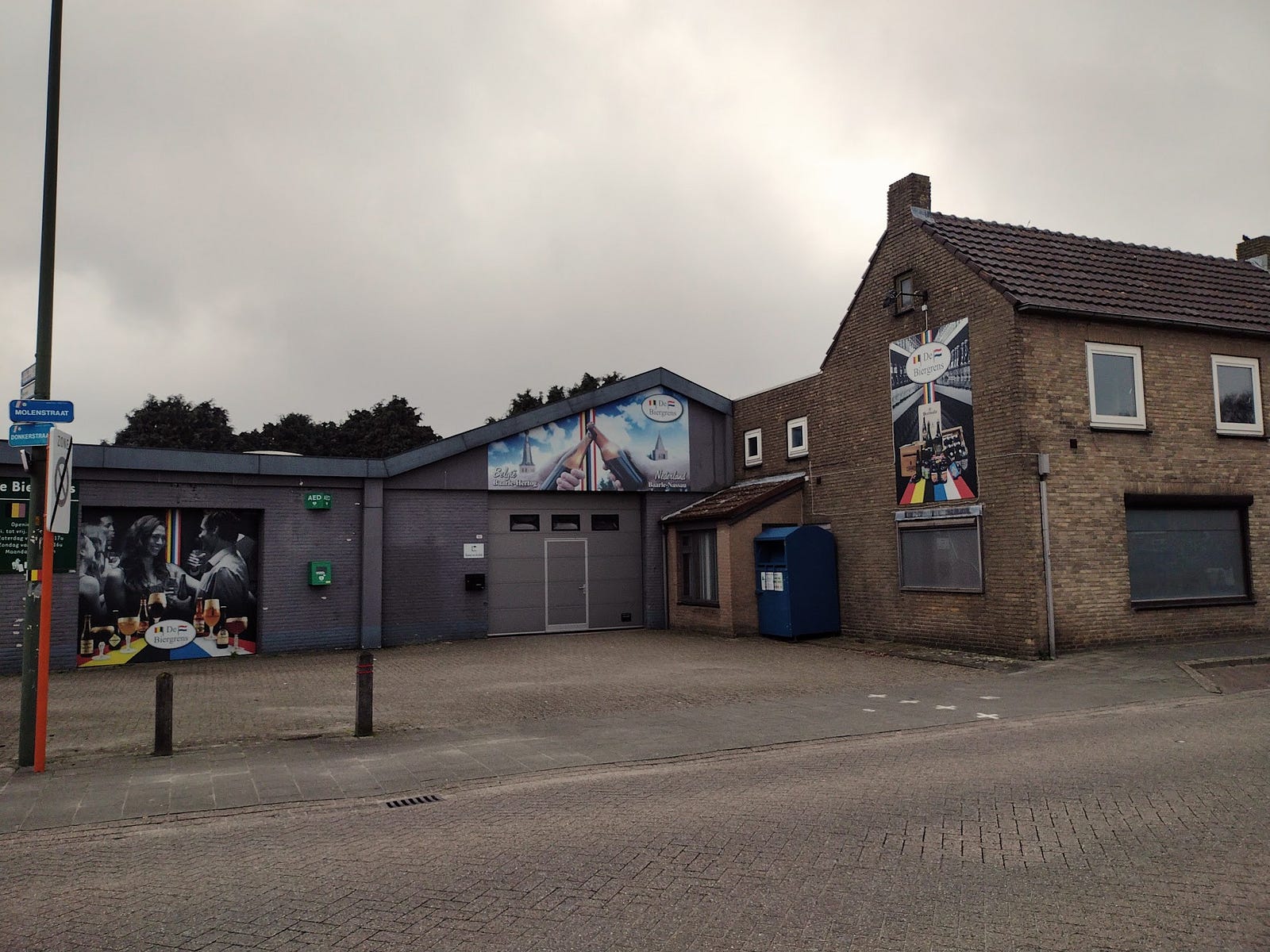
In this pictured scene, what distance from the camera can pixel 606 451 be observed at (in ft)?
73.9

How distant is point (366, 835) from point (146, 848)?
4.64ft

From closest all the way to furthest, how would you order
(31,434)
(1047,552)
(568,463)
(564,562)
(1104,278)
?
(31,434) < (1047,552) < (1104,278) < (568,463) < (564,562)

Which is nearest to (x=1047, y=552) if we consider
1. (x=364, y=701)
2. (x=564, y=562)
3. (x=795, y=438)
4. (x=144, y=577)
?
(x=795, y=438)

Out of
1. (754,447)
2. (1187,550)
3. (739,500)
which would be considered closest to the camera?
(1187,550)

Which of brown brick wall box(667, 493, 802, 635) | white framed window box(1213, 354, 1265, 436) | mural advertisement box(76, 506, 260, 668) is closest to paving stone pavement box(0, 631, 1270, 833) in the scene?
mural advertisement box(76, 506, 260, 668)

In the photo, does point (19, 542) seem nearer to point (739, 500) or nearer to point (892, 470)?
point (892, 470)

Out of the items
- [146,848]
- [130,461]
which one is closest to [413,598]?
[130,461]

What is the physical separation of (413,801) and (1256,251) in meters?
23.0

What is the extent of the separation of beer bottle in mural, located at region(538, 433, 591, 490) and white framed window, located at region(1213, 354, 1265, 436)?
12915mm

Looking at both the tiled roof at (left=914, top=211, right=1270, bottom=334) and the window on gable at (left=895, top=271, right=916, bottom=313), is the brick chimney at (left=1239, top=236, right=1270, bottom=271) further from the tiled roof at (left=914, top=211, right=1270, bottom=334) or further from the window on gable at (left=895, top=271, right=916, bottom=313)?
the window on gable at (left=895, top=271, right=916, bottom=313)

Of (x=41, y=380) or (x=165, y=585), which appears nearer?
(x=41, y=380)

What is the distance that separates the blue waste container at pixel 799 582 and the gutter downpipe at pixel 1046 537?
5.18 meters

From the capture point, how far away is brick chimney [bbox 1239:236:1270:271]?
21359 mm

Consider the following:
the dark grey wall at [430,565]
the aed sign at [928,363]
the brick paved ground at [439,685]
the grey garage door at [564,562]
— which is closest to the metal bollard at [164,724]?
the brick paved ground at [439,685]
